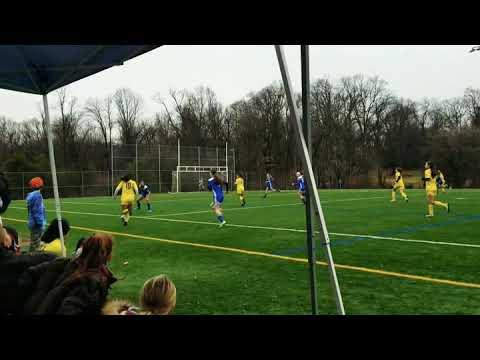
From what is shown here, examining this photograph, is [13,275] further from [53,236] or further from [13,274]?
[53,236]

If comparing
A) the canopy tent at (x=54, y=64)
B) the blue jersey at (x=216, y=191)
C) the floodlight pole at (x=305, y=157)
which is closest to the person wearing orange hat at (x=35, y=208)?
the canopy tent at (x=54, y=64)

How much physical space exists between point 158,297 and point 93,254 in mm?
720

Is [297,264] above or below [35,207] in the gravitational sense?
below

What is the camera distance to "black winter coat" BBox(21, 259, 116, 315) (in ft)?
9.92

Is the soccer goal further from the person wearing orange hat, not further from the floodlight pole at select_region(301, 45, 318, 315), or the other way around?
the floodlight pole at select_region(301, 45, 318, 315)

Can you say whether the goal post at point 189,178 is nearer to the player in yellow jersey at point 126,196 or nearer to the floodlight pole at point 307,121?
the player in yellow jersey at point 126,196

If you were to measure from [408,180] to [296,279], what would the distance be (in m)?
56.4

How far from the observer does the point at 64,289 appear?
312cm

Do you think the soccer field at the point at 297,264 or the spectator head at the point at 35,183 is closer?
the soccer field at the point at 297,264

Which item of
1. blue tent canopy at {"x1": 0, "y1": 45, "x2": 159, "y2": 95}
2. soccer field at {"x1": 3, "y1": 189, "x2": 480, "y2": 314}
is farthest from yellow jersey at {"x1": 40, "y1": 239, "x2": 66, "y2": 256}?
blue tent canopy at {"x1": 0, "y1": 45, "x2": 159, "y2": 95}

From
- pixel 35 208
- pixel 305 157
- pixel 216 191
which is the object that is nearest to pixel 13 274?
pixel 305 157

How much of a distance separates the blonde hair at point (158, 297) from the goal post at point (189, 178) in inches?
1816

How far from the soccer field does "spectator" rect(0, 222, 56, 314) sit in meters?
2.41

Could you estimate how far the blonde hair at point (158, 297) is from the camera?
3025 millimetres
